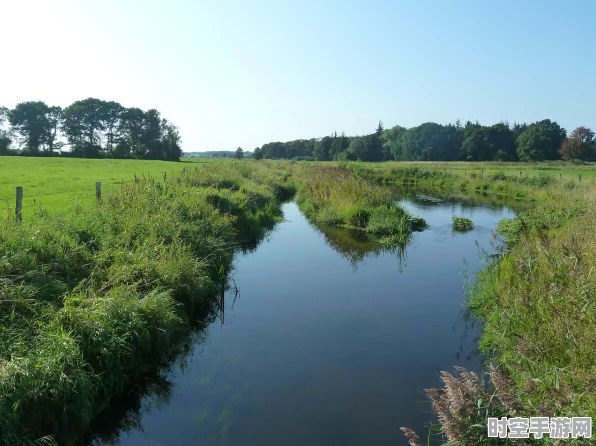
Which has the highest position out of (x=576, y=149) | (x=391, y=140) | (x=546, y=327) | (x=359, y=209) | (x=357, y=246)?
(x=391, y=140)

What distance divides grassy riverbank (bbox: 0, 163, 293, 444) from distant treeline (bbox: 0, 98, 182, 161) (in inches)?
2591

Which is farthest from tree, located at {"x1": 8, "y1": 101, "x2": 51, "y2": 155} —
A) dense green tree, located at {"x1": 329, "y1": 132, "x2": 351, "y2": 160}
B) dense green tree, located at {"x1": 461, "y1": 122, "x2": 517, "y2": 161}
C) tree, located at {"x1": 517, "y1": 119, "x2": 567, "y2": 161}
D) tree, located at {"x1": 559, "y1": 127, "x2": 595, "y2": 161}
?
tree, located at {"x1": 559, "y1": 127, "x2": 595, "y2": 161}

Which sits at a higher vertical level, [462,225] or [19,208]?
[19,208]

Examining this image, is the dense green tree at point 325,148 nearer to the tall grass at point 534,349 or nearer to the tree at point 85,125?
the tree at point 85,125

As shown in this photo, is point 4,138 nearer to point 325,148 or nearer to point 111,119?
point 111,119

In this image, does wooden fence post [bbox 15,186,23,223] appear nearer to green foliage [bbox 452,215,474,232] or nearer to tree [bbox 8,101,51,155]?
green foliage [bbox 452,215,474,232]

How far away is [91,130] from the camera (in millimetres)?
78375

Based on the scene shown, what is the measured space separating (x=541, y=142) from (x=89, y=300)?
90086 mm

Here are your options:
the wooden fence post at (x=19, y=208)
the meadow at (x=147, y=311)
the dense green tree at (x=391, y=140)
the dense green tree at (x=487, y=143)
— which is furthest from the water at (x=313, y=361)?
the dense green tree at (x=391, y=140)

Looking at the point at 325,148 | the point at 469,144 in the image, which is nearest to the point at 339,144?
the point at 325,148

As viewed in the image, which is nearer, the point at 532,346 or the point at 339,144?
the point at 532,346

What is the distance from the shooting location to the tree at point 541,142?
7912cm

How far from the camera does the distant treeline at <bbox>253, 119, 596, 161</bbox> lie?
79.1 m

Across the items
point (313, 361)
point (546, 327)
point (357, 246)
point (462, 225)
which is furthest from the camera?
point (462, 225)
